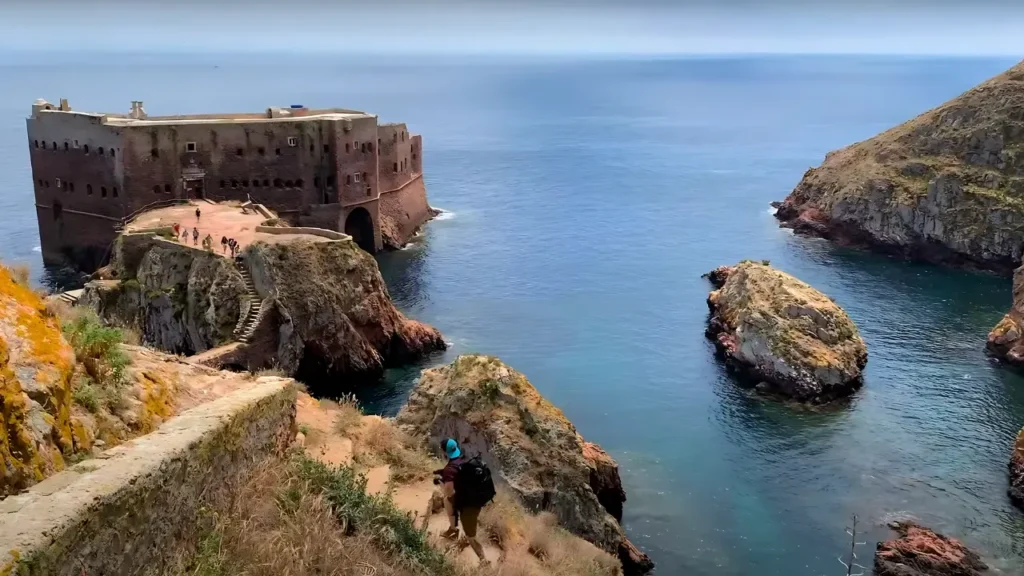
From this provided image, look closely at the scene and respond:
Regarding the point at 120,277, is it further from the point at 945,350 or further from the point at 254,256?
the point at 945,350

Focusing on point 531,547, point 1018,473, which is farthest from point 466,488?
point 1018,473

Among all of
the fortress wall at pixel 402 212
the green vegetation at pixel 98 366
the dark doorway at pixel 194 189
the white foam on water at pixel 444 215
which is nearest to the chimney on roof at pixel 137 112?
the dark doorway at pixel 194 189

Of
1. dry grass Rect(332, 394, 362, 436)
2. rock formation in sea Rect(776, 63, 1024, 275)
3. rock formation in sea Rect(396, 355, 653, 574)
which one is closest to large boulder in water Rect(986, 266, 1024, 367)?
rock formation in sea Rect(776, 63, 1024, 275)

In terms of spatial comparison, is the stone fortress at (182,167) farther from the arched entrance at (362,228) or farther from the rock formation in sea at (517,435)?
the rock formation in sea at (517,435)

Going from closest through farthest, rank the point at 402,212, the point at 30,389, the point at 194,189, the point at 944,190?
the point at 30,389 → the point at 194,189 → the point at 944,190 → the point at 402,212

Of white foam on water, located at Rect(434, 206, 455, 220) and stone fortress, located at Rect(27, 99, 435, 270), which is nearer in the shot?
stone fortress, located at Rect(27, 99, 435, 270)

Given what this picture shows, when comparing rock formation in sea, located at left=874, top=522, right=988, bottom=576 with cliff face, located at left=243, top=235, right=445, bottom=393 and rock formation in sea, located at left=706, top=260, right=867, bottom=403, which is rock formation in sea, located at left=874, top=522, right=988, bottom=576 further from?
cliff face, located at left=243, top=235, right=445, bottom=393

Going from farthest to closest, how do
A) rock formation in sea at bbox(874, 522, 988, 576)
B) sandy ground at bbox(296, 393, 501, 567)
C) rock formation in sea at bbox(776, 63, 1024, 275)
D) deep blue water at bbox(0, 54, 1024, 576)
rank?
rock formation in sea at bbox(776, 63, 1024, 275) → deep blue water at bbox(0, 54, 1024, 576) → rock formation in sea at bbox(874, 522, 988, 576) → sandy ground at bbox(296, 393, 501, 567)

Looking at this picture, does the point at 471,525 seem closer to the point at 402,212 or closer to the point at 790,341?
the point at 790,341

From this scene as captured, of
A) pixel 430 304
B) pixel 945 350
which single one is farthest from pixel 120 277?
pixel 945 350
